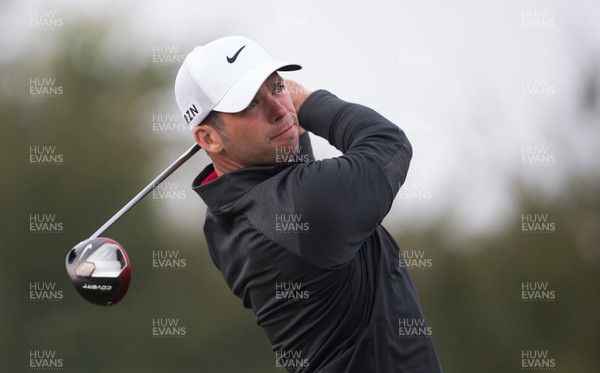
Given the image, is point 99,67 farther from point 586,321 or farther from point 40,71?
point 586,321

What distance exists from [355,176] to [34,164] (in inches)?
446

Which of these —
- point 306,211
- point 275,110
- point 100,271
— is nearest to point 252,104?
point 275,110

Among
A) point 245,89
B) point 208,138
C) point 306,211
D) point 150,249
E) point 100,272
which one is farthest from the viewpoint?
point 150,249

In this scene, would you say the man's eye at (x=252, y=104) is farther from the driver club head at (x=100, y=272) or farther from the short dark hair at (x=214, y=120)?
the driver club head at (x=100, y=272)

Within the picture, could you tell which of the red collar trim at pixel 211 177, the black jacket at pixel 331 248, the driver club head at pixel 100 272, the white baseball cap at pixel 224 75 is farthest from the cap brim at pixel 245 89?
the driver club head at pixel 100 272

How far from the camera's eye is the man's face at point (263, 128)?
2.62 m

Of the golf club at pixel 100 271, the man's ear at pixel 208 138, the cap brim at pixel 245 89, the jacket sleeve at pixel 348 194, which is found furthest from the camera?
the golf club at pixel 100 271

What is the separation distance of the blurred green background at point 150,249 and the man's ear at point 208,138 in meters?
9.46

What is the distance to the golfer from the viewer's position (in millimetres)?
2465

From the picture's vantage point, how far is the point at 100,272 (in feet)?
9.37

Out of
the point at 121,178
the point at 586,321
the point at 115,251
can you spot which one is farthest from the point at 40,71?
the point at 115,251

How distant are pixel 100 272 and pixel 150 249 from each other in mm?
10468

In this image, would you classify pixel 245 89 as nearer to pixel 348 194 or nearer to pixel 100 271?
pixel 348 194

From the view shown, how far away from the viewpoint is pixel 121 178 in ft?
44.7
